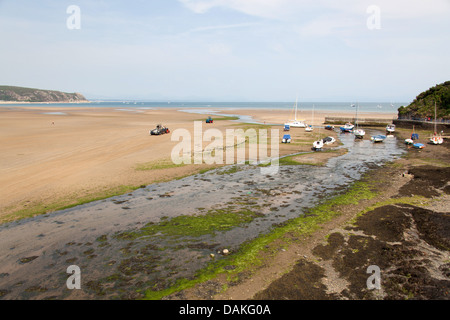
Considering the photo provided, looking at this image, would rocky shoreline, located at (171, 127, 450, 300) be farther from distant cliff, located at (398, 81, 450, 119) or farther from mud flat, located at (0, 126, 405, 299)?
distant cliff, located at (398, 81, 450, 119)

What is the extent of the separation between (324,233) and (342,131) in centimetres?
5989

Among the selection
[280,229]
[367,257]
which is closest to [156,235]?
[280,229]

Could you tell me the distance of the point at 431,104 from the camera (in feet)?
223

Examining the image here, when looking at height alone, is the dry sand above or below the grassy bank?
above

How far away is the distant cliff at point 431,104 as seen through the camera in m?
64.7

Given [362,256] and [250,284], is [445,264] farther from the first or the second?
[250,284]

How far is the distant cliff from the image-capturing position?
64.7 meters

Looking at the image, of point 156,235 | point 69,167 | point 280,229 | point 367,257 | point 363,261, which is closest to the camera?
point 363,261

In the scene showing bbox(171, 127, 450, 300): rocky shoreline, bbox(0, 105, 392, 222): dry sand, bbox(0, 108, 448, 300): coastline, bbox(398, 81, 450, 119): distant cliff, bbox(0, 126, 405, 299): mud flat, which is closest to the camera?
bbox(171, 127, 450, 300): rocky shoreline

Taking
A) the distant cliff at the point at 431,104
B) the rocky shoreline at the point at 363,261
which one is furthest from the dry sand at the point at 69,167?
the distant cliff at the point at 431,104

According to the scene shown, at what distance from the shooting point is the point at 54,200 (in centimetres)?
1981

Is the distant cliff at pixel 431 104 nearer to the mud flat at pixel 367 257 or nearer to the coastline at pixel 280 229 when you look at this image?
the coastline at pixel 280 229

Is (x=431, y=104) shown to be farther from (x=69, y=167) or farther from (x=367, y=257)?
(x=69, y=167)

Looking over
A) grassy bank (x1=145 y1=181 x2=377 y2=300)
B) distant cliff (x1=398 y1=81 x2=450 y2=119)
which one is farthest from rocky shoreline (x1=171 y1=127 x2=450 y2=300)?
distant cliff (x1=398 y1=81 x2=450 y2=119)
